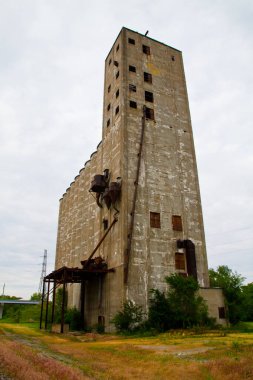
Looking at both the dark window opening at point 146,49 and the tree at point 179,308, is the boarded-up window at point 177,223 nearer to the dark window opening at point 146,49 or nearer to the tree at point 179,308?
the tree at point 179,308

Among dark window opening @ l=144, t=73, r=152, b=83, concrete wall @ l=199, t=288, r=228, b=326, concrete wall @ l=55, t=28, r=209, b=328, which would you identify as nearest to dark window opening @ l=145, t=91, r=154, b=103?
concrete wall @ l=55, t=28, r=209, b=328

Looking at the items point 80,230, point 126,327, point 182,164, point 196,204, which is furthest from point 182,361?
point 80,230

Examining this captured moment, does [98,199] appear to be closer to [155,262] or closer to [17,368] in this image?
[155,262]

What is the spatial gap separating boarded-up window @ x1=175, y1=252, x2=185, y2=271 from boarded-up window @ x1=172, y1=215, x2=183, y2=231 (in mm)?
2310

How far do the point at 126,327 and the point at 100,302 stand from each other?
494cm

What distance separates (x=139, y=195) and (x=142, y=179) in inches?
68.3

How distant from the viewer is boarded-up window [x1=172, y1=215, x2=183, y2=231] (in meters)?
30.0

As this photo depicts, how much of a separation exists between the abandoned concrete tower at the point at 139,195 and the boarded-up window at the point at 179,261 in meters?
0.09

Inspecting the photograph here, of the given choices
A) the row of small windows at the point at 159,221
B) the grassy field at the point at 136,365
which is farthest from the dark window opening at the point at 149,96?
the grassy field at the point at 136,365

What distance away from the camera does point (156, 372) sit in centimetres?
1048

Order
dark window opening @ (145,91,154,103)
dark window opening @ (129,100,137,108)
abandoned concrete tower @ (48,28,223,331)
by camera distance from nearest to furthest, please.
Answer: abandoned concrete tower @ (48,28,223,331)
dark window opening @ (129,100,137,108)
dark window opening @ (145,91,154,103)

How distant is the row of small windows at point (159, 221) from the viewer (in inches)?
1144

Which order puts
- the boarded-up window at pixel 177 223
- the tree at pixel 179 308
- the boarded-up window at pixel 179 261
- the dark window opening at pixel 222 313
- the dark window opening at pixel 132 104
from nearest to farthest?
1. the tree at pixel 179 308
2. the dark window opening at pixel 222 313
3. the boarded-up window at pixel 179 261
4. the boarded-up window at pixel 177 223
5. the dark window opening at pixel 132 104

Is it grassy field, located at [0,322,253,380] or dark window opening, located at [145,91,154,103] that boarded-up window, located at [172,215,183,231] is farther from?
grassy field, located at [0,322,253,380]
